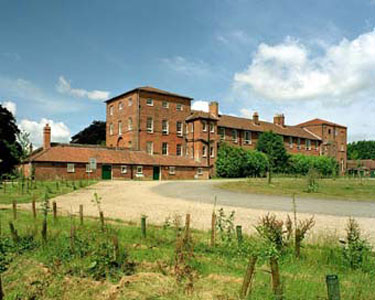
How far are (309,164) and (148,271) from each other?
63.8 meters

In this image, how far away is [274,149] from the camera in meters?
60.3

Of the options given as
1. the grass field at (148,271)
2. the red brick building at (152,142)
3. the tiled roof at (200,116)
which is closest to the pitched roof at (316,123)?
the red brick building at (152,142)

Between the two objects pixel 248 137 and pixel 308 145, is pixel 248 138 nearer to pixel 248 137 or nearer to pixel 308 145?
pixel 248 137

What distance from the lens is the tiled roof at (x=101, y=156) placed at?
40125 millimetres

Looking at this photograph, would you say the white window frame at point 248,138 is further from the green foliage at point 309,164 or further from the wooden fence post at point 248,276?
the wooden fence post at point 248,276

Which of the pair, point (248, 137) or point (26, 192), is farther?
point (248, 137)

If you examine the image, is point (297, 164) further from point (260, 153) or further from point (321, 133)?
point (321, 133)

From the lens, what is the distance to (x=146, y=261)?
6.91 m

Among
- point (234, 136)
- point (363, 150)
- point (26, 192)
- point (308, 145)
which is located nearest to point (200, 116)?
point (234, 136)

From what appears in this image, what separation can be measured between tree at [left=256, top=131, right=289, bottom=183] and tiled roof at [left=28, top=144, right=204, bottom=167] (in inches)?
565

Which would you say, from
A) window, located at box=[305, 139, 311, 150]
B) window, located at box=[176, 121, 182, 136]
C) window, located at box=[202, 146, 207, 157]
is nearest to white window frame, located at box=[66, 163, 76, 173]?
window, located at box=[176, 121, 182, 136]

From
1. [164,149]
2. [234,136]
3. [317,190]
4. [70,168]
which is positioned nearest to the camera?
[317,190]

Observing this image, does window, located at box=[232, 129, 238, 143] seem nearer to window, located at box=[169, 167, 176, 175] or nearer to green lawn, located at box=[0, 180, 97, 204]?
window, located at box=[169, 167, 176, 175]

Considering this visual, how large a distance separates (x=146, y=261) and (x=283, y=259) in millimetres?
2612
